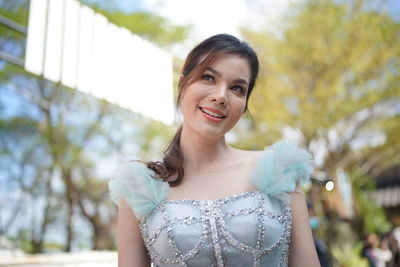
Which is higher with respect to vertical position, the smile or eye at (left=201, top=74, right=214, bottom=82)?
eye at (left=201, top=74, right=214, bottom=82)

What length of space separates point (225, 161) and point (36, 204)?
1260cm

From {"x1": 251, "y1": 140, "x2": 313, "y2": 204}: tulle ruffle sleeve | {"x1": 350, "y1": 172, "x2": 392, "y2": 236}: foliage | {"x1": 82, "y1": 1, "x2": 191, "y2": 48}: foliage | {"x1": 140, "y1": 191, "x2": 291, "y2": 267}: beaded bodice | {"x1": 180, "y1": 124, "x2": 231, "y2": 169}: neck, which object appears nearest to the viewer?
{"x1": 140, "y1": 191, "x2": 291, "y2": 267}: beaded bodice

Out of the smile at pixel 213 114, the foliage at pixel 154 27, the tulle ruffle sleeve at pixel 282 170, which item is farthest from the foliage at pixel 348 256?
the smile at pixel 213 114

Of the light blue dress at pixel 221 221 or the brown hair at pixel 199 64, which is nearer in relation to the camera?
the light blue dress at pixel 221 221

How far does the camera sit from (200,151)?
5.24 ft

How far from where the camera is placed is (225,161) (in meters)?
1.58

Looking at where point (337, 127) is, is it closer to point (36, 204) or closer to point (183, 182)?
point (36, 204)

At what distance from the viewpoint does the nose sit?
1.43 m

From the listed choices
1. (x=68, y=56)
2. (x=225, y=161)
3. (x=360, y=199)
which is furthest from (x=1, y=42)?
(x=225, y=161)

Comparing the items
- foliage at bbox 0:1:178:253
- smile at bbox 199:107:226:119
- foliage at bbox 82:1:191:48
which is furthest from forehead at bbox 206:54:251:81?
foliage at bbox 82:1:191:48

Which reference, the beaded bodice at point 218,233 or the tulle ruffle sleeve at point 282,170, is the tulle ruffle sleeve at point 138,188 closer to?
the beaded bodice at point 218,233

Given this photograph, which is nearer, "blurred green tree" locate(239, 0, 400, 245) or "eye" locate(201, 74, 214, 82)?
"eye" locate(201, 74, 214, 82)

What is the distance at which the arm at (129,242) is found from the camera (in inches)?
56.1

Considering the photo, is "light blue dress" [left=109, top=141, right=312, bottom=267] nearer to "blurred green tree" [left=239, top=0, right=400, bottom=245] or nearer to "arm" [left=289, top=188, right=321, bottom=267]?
"arm" [left=289, top=188, right=321, bottom=267]
